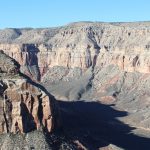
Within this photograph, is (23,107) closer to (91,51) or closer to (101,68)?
(101,68)

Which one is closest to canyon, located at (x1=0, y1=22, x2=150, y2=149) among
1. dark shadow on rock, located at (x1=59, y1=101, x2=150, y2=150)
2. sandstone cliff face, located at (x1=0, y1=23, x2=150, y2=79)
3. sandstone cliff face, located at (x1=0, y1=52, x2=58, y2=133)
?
sandstone cliff face, located at (x1=0, y1=23, x2=150, y2=79)

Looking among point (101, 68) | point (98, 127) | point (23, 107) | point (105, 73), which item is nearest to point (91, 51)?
point (101, 68)

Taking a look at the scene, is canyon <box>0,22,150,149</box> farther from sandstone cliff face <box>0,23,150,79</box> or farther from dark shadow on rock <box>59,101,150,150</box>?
dark shadow on rock <box>59,101,150,150</box>

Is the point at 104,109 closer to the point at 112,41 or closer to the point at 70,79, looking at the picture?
the point at 70,79

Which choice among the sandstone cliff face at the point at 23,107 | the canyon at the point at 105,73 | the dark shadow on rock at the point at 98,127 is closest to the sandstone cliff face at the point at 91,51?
the canyon at the point at 105,73

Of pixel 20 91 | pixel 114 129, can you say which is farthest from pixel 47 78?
pixel 20 91
